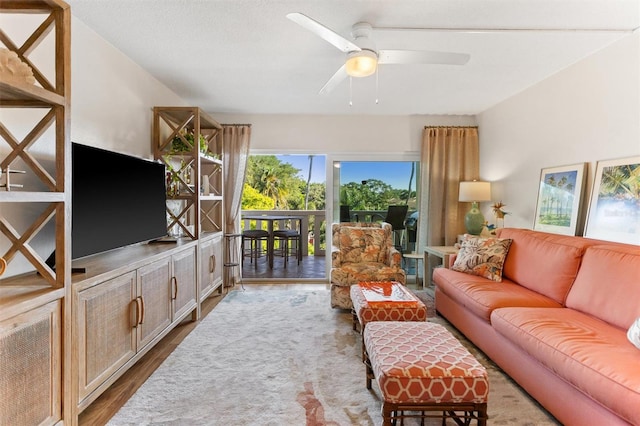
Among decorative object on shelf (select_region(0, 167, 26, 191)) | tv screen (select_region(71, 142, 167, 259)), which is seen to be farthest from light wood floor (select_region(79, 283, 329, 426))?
→ decorative object on shelf (select_region(0, 167, 26, 191))

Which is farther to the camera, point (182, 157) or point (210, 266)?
point (210, 266)

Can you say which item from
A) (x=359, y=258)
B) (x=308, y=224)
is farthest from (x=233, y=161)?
(x=308, y=224)

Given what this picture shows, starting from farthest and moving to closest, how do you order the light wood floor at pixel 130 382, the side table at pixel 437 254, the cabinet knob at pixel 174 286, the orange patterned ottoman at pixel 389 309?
the side table at pixel 437 254 → the cabinet knob at pixel 174 286 → the orange patterned ottoman at pixel 389 309 → the light wood floor at pixel 130 382

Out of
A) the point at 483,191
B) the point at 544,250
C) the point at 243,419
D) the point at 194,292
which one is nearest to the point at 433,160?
the point at 483,191

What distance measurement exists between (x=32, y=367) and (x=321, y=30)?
2241 millimetres

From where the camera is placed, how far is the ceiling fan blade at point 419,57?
2242 mm

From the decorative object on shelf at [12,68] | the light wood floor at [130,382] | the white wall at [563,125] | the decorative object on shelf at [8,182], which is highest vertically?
the white wall at [563,125]

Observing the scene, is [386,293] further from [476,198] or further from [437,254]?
[476,198]

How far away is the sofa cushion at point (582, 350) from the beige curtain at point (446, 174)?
2613mm

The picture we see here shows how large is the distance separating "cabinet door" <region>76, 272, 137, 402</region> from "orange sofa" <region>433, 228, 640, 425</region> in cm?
248

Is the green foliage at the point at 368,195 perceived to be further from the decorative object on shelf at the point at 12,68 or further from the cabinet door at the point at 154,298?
the decorative object on shelf at the point at 12,68

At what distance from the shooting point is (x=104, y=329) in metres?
1.99

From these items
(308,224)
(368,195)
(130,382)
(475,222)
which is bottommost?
(130,382)

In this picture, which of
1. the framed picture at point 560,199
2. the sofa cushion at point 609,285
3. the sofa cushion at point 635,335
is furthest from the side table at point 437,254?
the sofa cushion at point 635,335
